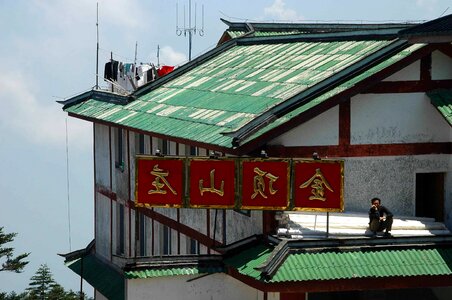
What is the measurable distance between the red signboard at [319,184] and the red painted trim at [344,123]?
200cm

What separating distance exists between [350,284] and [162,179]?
245 inches

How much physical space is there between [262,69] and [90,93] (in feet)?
41.5

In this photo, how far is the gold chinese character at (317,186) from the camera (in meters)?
32.5

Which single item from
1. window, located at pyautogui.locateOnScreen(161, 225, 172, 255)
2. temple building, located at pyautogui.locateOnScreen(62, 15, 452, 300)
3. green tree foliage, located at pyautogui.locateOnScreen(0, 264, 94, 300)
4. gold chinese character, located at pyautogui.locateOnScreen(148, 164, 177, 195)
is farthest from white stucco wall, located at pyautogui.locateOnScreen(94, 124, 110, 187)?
green tree foliage, located at pyautogui.locateOnScreen(0, 264, 94, 300)

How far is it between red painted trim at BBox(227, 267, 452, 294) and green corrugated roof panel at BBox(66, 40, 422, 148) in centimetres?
448

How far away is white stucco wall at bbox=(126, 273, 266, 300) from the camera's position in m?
34.7

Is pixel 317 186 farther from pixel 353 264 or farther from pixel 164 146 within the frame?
pixel 164 146

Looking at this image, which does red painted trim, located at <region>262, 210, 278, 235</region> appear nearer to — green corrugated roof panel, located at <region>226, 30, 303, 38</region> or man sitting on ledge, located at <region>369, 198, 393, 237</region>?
man sitting on ledge, located at <region>369, 198, 393, 237</region>

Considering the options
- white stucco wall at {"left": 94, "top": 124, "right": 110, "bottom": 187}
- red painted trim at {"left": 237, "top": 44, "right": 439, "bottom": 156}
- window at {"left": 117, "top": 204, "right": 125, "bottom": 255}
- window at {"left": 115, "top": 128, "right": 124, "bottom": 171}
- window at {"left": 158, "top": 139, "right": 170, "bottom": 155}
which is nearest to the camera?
red painted trim at {"left": 237, "top": 44, "right": 439, "bottom": 156}

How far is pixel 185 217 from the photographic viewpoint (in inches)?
1585

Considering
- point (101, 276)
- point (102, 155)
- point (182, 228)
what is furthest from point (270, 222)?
point (102, 155)

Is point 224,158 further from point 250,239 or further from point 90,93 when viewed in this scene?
point 90,93

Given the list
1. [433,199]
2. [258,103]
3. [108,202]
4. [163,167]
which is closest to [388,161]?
[433,199]

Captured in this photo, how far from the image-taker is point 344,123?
34156 mm
